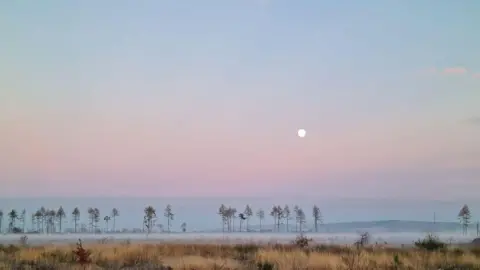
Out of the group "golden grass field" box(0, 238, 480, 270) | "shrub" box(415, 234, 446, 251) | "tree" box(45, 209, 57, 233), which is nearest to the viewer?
"golden grass field" box(0, 238, 480, 270)

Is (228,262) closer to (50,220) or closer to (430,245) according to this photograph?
(430,245)

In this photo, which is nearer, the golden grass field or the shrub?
the golden grass field

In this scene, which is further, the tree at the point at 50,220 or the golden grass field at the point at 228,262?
the tree at the point at 50,220

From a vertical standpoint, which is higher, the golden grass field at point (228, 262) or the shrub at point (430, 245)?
the golden grass field at point (228, 262)

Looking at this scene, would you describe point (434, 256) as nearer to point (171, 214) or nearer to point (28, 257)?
point (28, 257)

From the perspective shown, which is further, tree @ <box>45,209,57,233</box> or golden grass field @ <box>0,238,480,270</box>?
tree @ <box>45,209,57,233</box>

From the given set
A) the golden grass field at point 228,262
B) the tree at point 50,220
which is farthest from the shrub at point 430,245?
the tree at point 50,220

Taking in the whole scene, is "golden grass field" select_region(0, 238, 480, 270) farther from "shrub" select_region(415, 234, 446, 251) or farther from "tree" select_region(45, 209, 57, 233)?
"tree" select_region(45, 209, 57, 233)

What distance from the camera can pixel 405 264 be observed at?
17734 mm

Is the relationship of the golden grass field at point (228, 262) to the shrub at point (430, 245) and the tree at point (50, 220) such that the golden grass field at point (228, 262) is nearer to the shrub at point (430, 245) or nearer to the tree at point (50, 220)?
the shrub at point (430, 245)

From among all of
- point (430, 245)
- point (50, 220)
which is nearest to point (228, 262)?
point (430, 245)

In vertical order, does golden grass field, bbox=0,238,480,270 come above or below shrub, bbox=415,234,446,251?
above

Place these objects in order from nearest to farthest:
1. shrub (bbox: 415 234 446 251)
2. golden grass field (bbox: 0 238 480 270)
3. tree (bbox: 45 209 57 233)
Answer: golden grass field (bbox: 0 238 480 270)
shrub (bbox: 415 234 446 251)
tree (bbox: 45 209 57 233)

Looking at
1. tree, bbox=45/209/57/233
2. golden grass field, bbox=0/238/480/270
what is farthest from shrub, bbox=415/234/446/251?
tree, bbox=45/209/57/233
